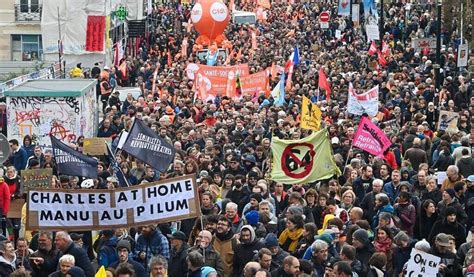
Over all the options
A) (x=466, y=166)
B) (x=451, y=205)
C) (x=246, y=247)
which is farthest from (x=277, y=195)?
(x=246, y=247)

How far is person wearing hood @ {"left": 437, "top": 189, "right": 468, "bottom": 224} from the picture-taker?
1550 centimetres

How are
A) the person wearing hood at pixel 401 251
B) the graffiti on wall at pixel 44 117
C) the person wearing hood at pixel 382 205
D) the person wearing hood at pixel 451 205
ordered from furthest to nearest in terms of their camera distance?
the graffiti on wall at pixel 44 117 < the person wearing hood at pixel 382 205 < the person wearing hood at pixel 451 205 < the person wearing hood at pixel 401 251

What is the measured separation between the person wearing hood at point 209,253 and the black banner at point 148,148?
460 cm

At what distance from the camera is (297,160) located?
724 inches

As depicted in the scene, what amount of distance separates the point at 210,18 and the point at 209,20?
11 centimetres

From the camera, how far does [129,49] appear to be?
55.2 metres

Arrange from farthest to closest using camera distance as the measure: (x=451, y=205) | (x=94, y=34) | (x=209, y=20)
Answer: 1. (x=209, y=20)
2. (x=94, y=34)
3. (x=451, y=205)

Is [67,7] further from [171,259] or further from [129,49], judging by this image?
[171,259]

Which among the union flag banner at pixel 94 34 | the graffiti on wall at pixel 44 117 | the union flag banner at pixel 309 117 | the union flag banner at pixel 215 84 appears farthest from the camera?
the union flag banner at pixel 94 34

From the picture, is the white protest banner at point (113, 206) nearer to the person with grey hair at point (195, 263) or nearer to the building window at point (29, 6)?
the person with grey hair at point (195, 263)

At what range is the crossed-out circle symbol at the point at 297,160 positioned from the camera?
18.2m

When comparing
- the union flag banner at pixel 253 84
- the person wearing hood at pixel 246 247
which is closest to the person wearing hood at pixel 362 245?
the person wearing hood at pixel 246 247

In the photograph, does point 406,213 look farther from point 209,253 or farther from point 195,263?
point 195,263

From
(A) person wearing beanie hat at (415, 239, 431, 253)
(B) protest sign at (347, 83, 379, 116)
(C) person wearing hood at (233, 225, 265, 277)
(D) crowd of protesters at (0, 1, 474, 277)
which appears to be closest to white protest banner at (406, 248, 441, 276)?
(A) person wearing beanie hat at (415, 239, 431, 253)
